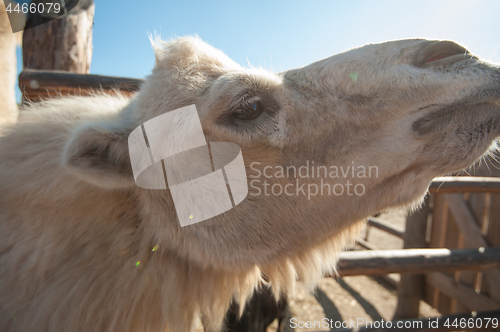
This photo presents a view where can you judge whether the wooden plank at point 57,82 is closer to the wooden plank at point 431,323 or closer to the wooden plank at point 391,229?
the wooden plank at point 431,323

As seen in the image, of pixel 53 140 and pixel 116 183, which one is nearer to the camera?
pixel 116 183

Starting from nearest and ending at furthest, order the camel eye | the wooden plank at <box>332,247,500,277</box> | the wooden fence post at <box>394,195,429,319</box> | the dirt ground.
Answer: the camel eye → the wooden plank at <box>332,247,500,277</box> → the wooden fence post at <box>394,195,429,319</box> → the dirt ground

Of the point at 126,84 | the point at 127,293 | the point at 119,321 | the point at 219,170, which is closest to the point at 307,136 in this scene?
the point at 219,170

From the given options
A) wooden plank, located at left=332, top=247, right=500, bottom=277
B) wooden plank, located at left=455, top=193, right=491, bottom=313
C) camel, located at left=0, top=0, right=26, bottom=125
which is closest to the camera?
wooden plank, located at left=332, top=247, right=500, bottom=277

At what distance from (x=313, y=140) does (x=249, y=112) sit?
1.20ft

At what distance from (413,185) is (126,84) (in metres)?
2.48

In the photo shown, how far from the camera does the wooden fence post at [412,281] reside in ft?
15.2

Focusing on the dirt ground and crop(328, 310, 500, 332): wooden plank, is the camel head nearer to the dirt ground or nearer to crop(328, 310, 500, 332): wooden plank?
crop(328, 310, 500, 332): wooden plank

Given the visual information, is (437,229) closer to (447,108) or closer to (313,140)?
(447,108)

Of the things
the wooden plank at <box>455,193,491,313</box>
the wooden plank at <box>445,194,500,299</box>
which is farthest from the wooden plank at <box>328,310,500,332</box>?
the wooden plank at <box>455,193,491,313</box>

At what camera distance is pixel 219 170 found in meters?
1.43

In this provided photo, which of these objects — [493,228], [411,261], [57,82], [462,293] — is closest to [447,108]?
[411,261]

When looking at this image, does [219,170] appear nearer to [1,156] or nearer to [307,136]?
[307,136]

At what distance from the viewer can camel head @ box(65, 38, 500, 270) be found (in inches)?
50.2
